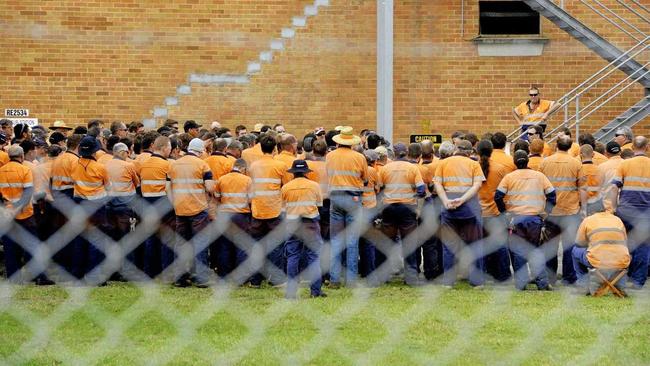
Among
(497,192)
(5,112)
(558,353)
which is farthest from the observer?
(5,112)

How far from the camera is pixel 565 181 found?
44.8ft

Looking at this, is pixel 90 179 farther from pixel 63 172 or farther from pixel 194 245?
pixel 194 245

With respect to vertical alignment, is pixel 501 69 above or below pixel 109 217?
above

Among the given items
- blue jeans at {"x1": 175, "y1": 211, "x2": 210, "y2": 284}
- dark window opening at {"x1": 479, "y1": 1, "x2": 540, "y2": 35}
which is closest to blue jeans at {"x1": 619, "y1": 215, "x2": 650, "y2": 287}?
blue jeans at {"x1": 175, "y1": 211, "x2": 210, "y2": 284}

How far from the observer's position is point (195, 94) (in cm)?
1997

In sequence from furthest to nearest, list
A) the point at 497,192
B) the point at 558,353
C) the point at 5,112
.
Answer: the point at 5,112, the point at 497,192, the point at 558,353

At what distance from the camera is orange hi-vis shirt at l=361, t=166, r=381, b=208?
1378 centimetres

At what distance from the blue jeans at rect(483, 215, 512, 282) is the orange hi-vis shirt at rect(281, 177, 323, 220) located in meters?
2.26

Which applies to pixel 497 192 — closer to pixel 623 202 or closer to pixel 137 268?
pixel 623 202

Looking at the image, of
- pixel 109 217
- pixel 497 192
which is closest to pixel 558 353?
pixel 497 192

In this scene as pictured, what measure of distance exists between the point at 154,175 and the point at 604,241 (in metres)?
4.82

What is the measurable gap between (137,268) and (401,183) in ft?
10.3

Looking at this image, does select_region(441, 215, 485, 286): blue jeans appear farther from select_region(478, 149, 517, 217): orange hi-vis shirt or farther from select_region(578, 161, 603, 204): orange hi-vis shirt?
select_region(578, 161, 603, 204): orange hi-vis shirt

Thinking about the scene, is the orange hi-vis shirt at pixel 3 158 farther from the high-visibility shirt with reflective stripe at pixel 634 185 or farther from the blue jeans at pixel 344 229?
the high-visibility shirt with reflective stripe at pixel 634 185
